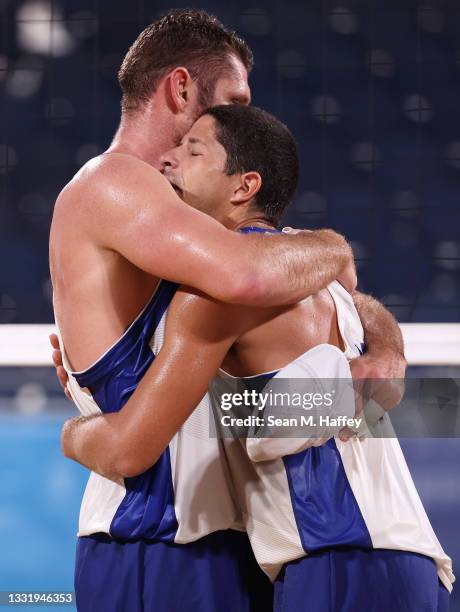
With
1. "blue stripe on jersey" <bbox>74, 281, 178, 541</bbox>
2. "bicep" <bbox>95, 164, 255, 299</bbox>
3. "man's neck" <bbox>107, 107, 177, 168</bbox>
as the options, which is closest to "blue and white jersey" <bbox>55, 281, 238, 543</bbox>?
"blue stripe on jersey" <bbox>74, 281, 178, 541</bbox>

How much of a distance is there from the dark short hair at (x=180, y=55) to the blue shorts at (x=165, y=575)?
736mm

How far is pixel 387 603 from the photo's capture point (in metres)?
1.06

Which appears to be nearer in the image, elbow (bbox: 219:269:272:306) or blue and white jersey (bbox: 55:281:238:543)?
elbow (bbox: 219:269:272:306)

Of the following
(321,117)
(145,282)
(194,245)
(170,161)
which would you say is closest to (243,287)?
(194,245)

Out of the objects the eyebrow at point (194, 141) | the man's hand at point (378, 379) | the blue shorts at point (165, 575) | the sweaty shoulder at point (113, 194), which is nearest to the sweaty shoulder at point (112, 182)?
the sweaty shoulder at point (113, 194)

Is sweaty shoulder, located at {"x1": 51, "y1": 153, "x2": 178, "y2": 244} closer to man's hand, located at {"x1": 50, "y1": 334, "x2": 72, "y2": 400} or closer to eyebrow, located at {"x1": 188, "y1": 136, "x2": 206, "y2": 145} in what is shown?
eyebrow, located at {"x1": 188, "y1": 136, "x2": 206, "y2": 145}

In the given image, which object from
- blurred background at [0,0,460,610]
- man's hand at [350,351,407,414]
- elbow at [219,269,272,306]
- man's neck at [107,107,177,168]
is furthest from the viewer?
blurred background at [0,0,460,610]

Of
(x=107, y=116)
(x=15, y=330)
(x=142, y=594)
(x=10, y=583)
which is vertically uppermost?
(x=107, y=116)

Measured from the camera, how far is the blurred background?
12.7 ft

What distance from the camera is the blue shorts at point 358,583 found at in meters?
1.06

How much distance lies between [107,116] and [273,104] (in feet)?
2.51

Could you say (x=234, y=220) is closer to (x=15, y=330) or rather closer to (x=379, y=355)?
Result: (x=379, y=355)

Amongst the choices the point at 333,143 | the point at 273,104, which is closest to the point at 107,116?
the point at 273,104

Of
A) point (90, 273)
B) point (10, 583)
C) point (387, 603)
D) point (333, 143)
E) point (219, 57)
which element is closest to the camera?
point (387, 603)
